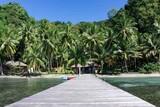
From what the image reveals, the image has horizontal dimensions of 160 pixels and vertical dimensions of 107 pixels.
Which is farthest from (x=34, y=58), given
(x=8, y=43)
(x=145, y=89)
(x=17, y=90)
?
(x=145, y=89)

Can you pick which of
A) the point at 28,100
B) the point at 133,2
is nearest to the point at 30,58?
the point at 133,2

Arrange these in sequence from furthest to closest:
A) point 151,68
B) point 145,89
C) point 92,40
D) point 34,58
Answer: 1. point 92,40
2. point 34,58
3. point 151,68
4. point 145,89

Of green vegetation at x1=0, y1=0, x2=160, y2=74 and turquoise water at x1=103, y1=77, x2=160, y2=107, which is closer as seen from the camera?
turquoise water at x1=103, y1=77, x2=160, y2=107

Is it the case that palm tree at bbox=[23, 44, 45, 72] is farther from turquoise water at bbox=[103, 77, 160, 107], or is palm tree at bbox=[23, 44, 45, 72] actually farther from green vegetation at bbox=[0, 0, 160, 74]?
turquoise water at bbox=[103, 77, 160, 107]

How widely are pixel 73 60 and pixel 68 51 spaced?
225cm

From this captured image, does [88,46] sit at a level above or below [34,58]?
above

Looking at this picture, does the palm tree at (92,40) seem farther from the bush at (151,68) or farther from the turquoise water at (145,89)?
the turquoise water at (145,89)

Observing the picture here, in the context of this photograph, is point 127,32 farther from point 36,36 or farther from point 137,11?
point 36,36

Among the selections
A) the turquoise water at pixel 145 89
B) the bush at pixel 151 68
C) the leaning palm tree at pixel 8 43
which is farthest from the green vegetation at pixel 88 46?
the turquoise water at pixel 145 89

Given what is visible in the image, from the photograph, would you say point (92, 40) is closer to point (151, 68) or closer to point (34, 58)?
point (34, 58)

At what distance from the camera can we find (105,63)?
6950 centimetres

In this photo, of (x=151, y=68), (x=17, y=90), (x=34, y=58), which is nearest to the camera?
(x=17, y=90)

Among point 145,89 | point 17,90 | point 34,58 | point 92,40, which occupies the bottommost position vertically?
point 145,89

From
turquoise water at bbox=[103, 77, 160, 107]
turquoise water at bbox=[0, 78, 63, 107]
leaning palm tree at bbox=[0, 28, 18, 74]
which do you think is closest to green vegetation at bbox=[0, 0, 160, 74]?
leaning palm tree at bbox=[0, 28, 18, 74]
